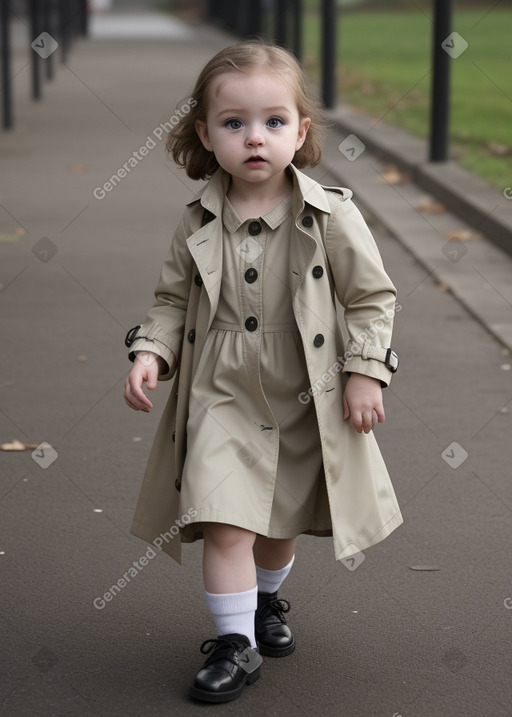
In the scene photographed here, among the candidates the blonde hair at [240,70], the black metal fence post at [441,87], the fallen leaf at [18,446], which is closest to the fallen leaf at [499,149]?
the black metal fence post at [441,87]

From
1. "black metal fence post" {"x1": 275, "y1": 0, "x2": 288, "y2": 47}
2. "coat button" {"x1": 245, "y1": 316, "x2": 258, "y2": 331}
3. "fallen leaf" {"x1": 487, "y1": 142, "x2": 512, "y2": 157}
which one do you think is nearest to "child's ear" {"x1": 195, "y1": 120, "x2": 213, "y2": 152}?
"coat button" {"x1": 245, "y1": 316, "x2": 258, "y2": 331}

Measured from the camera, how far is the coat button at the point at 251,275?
317 centimetres

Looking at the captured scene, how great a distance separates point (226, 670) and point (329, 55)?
1471 centimetres

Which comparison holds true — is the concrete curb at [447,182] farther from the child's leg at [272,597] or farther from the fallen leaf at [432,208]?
the child's leg at [272,597]

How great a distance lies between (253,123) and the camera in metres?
3.11

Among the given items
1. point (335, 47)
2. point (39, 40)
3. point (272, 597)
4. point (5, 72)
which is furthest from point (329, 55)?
point (272, 597)

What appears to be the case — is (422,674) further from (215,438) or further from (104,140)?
(104,140)

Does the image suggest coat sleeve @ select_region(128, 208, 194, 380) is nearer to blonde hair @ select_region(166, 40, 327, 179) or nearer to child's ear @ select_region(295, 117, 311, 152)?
blonde hair @ select_region(166, 40, 327, 179)

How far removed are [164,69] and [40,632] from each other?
21.9 m

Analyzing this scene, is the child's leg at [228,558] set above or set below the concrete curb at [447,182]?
above

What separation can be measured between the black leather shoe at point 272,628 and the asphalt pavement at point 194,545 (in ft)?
0.12

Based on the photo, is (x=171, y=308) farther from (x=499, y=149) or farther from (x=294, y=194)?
(x=499, y=149)

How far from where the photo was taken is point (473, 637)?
3.47 metres

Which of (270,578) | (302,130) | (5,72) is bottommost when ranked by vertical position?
(5,72)
